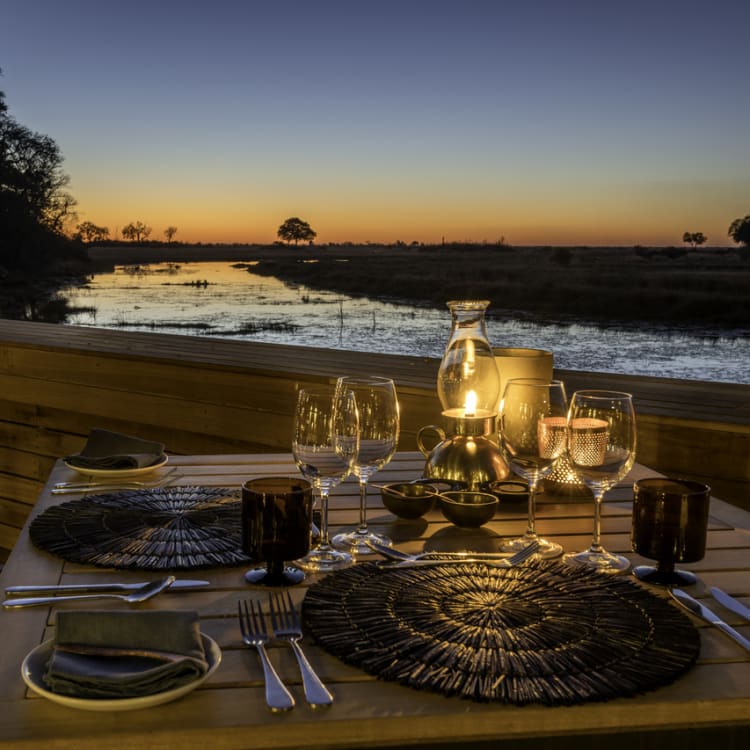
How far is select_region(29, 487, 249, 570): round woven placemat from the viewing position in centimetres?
107

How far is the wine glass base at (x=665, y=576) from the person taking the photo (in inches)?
40.0

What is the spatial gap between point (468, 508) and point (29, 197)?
1248 centimetres

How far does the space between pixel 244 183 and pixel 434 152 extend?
2.90 metres

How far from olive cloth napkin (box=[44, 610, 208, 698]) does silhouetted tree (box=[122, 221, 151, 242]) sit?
10062 mm

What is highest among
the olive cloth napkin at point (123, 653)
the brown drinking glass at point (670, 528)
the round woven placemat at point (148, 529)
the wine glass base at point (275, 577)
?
the brown drinking glass at point (670, 528)

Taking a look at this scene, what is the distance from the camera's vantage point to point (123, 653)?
2.47ft

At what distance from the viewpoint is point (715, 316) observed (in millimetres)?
9188

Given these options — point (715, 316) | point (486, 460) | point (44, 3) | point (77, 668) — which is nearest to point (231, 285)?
point (44, 3)

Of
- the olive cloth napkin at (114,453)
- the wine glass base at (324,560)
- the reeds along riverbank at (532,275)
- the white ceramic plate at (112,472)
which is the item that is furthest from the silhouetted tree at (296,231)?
the wine glass base at (324,560)

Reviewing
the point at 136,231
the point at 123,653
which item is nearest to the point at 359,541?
the point at 123,653

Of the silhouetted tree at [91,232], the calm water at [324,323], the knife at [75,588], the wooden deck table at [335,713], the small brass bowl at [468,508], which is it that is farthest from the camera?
the silhouetted tree at [91,232]

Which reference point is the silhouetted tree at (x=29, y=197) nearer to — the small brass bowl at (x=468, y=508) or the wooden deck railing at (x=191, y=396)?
the wooden deck railing at (x=191, y=396)

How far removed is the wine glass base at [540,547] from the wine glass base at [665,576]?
12cm

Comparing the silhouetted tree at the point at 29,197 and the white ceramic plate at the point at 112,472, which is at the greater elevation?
the silhouetted tree at the point at 29,197
